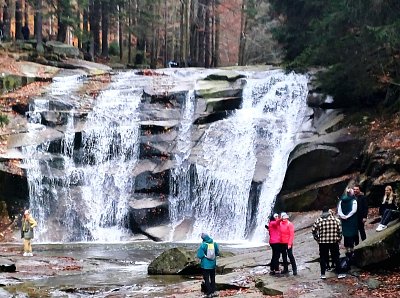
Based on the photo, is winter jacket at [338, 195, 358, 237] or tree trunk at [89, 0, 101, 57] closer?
winter jacket at [338, 195, 358, 237]

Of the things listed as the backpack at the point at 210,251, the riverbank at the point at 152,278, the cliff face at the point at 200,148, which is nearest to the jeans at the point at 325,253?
the riverbank at the point at 152,278

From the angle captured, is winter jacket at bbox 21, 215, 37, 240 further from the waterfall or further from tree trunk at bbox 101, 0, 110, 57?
tree trunk at bbox 101, 0, 110, 57

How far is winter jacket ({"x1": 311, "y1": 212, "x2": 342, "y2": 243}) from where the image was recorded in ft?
38.1

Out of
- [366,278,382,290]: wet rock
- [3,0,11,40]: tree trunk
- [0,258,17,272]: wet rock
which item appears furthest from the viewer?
[3,0,11,40]: tree trunk

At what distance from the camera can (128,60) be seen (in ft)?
153

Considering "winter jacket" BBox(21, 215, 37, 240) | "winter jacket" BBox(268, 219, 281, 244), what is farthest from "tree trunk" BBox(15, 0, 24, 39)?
"winter jacket" BBox(268, 219, 281, 244)

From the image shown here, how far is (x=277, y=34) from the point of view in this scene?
→ 98.7 feet

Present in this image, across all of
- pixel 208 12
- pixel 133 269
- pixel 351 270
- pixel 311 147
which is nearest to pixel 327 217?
pixel 351 270

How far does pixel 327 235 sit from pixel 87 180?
15.3m

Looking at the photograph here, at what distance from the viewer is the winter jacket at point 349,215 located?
12297mm

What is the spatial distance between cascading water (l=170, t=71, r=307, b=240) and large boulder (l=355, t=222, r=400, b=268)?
33.7 feet

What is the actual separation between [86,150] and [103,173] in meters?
1.46

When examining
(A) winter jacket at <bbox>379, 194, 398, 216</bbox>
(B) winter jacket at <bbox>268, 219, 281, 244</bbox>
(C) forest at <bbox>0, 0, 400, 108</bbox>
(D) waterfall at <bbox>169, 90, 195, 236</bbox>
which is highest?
(C) forest at <bbox>0, 0, 400, 108</bbox>

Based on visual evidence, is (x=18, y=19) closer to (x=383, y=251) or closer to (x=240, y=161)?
(x=240, y=161)
